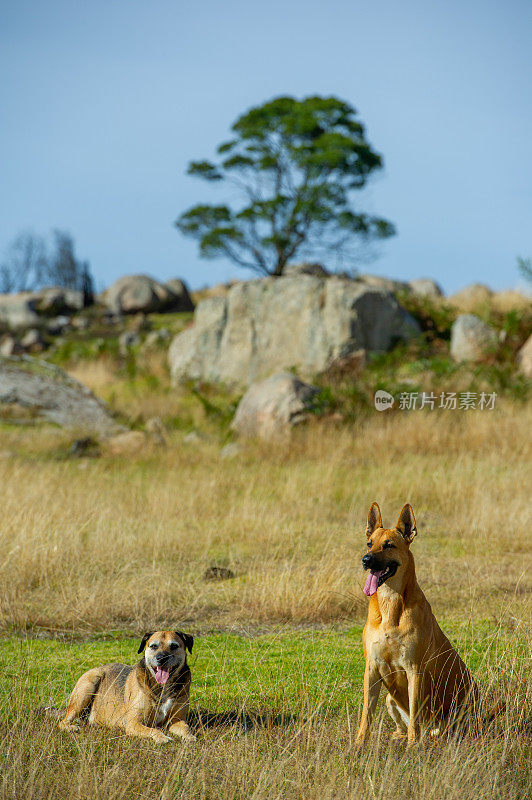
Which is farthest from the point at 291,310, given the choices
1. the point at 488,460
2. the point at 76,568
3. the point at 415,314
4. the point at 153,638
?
the point at 153,638

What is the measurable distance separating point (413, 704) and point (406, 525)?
2.70 ft

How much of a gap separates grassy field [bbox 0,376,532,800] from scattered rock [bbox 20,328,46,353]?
582 inches

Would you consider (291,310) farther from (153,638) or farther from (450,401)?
(153,638)

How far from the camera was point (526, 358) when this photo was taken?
753 inches

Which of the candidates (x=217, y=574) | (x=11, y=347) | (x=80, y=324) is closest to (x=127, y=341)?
(x=11, y=347)

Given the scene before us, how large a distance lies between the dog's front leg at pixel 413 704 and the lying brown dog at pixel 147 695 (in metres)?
1.09

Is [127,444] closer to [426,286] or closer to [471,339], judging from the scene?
[471,339]

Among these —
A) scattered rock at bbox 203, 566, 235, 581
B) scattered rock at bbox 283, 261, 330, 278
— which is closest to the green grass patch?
scattered rock at bbox 203, 566, 235, 581

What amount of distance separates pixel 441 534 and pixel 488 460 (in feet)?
11.9

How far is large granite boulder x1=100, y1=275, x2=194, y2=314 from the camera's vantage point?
113 feet

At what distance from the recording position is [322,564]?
7734 millimetres

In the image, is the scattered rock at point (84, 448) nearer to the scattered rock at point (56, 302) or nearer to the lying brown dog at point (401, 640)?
the lying brown dog at point (401, 640)

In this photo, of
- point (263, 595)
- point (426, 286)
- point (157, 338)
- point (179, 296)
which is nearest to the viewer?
point (263, 595)

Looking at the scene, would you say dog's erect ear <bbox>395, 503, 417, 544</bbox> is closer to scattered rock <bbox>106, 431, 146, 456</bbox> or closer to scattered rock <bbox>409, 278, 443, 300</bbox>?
scattered rock <bbox>106, 431, 146, 456</bbox>
